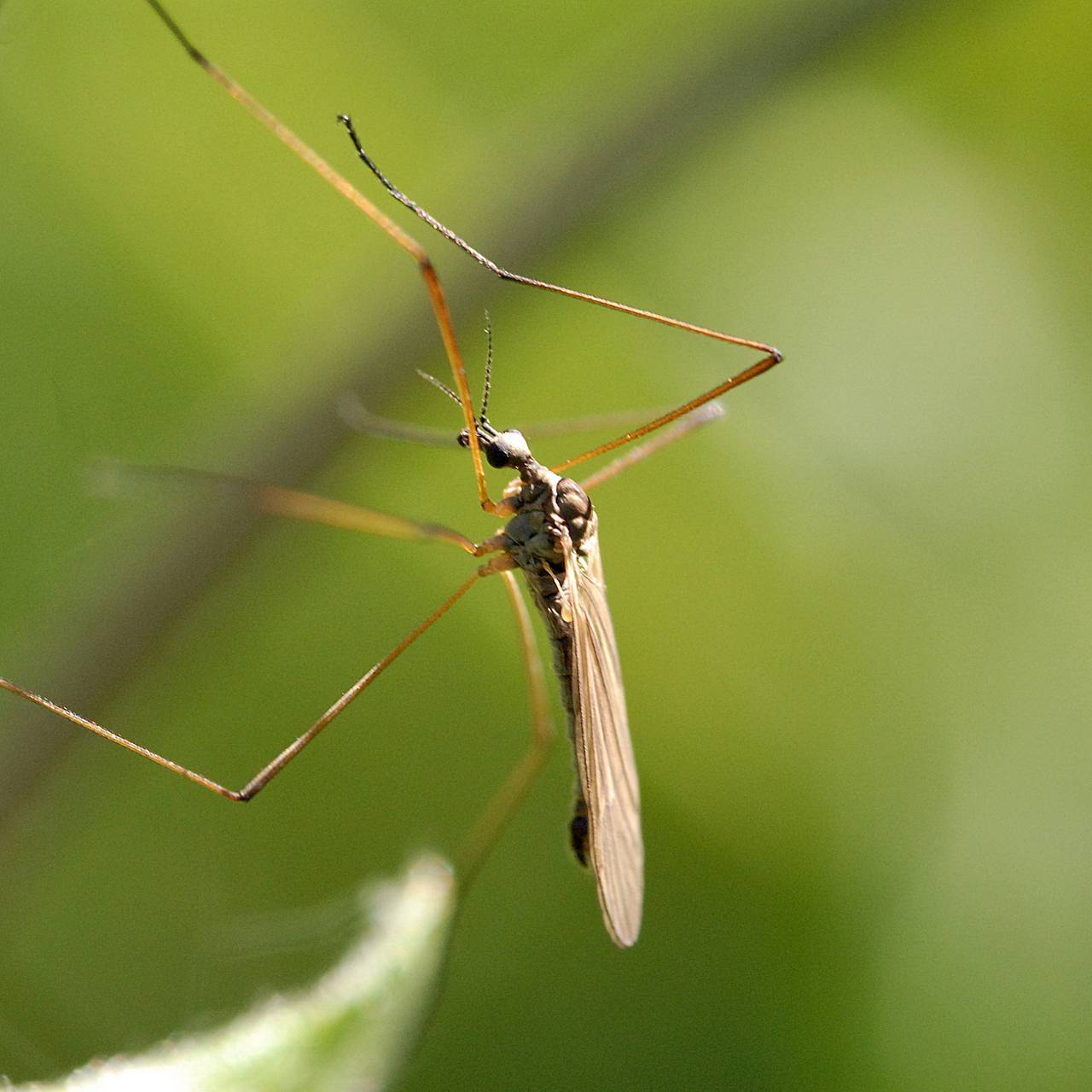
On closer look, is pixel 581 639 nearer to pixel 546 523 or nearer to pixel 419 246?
pixel 546 523

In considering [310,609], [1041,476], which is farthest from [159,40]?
[1041,476]

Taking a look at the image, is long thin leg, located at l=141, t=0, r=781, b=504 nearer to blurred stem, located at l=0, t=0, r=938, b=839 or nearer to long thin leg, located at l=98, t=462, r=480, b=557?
blurred stem, located at l=0, t=0, r=938, b=839

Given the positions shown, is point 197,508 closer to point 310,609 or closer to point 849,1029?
point 310,609

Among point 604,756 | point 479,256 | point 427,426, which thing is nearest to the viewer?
point 479,256

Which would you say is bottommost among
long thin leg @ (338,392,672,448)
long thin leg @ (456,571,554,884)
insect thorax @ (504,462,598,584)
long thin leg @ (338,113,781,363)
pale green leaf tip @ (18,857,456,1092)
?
long thin leg @ (456,571,554,884)

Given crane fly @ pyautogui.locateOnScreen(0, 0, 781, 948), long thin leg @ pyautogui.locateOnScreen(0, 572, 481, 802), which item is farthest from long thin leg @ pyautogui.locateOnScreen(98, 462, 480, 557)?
long thin leg @ pyautogui.locateOnScreen(0, 572, 481, 802)

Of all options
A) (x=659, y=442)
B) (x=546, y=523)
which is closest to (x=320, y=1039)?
(x=546, y=523)

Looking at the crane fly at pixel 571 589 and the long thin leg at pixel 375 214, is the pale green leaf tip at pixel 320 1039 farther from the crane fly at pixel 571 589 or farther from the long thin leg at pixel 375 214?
the long thin leg at pixel 375 214
